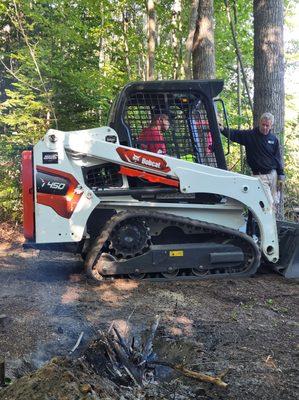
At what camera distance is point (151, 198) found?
568 cm

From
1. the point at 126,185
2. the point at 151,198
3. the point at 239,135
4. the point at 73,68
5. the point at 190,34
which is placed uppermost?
the point at 190,34

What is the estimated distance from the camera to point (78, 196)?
17.7ft

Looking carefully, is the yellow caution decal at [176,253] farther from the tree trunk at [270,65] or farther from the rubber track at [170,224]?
the tree trunk at [270,65]

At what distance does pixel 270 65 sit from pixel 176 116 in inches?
131

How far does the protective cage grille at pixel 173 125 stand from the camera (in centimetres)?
572

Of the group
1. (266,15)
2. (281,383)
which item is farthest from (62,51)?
(281,383)

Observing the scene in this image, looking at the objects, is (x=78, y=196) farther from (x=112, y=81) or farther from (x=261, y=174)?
(x=112, y=81)

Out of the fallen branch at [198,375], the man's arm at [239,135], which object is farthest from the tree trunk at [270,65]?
the fallen branch at [198,375]

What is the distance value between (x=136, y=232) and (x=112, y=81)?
566 centimetres

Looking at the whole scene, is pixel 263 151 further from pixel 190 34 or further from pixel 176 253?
pixel 190 34

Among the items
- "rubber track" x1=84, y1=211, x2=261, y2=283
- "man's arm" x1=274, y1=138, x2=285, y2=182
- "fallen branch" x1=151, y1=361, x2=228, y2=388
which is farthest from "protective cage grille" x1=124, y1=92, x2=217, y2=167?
"fallen branch" x1=151, y1=361, x2=228, y2=388

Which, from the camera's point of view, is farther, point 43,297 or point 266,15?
point 266,15

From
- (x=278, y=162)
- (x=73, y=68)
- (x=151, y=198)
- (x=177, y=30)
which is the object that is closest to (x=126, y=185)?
(x=151, y=198)

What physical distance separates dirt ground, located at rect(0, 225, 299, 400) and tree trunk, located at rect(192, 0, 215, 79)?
15.9 ft
